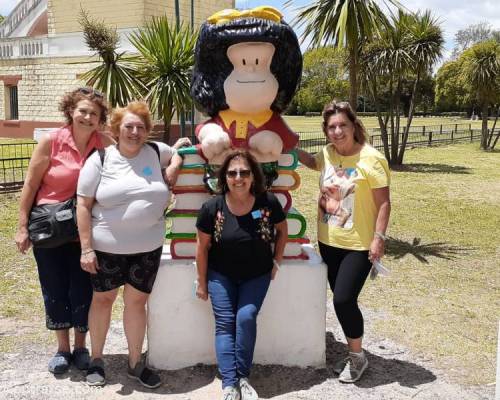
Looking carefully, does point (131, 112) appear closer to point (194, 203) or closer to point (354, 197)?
point (194, 203)

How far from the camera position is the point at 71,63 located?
18219mm

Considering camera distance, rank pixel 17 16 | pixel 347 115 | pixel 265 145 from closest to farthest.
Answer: pixel 347 115 → pixel 265 145 → pixel 17 16

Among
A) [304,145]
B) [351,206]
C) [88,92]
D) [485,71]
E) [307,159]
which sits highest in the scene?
[485,71]

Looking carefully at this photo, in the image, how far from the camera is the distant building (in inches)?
698

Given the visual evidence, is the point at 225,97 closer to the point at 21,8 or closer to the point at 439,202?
the point at 439,202

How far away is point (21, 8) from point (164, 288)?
2168cm

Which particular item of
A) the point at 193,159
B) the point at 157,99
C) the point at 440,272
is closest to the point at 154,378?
the point at 193,159

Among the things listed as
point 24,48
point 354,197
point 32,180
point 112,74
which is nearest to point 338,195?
point 354,197

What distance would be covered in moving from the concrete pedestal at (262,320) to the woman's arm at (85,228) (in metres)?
0.57

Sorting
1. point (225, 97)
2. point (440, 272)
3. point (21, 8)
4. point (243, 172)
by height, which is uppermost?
point (21, 8)

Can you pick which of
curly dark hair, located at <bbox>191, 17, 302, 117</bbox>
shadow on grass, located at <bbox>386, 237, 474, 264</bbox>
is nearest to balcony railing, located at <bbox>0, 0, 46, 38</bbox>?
shadow on grass, located at <bbox>386, 237, 474, 264</bbox>

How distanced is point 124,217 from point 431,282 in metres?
3.64

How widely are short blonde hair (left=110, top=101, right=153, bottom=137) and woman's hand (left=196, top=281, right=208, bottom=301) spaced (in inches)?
35.2

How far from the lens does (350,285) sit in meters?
3.03
